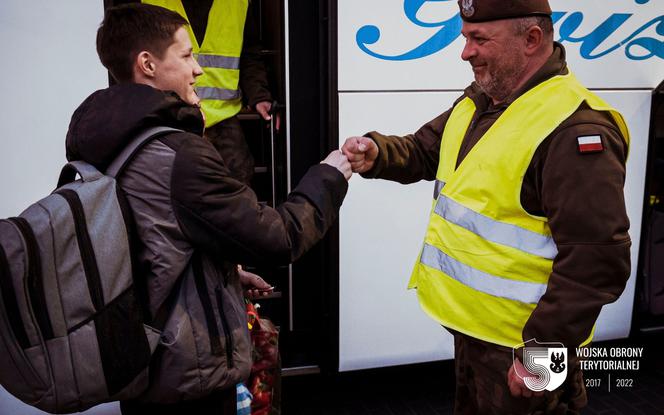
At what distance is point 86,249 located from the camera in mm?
1141

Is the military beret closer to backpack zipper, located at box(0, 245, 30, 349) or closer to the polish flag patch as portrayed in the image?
the polish flag patch

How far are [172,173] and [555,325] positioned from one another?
982 millimetres

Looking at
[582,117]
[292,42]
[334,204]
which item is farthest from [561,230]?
[292,42]

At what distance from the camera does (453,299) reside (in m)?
1.61

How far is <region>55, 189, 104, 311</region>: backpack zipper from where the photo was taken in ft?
3.73

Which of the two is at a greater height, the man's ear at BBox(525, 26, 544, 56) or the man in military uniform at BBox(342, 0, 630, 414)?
the man's ear at BBox(525, 26, 544, 56)

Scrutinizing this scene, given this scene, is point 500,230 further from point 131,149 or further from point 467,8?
point 131,149

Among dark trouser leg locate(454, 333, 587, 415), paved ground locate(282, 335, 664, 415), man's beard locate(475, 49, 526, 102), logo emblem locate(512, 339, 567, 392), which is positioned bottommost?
paved ground locate(282, 335, 664, 415)

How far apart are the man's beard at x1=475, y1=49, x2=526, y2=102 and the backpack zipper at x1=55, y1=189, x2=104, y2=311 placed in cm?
114

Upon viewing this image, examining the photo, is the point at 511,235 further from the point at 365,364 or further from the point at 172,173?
the point at 365,364

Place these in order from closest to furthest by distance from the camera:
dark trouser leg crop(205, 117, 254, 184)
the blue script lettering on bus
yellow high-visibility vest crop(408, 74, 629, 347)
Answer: yellow high-visibility vest crop(408, 74, 629, 347) < the blue script lettering on bus < dark trouser leg crop(205, 117, 254, 184)

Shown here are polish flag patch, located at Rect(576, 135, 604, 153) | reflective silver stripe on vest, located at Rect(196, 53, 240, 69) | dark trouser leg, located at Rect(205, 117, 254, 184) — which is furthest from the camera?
dark trouser leg, located at Rect(205, 117, 254, 184)

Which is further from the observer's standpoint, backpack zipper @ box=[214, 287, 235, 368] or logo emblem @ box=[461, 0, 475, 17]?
logo emblem @ box=[461, 0, 475, 17]

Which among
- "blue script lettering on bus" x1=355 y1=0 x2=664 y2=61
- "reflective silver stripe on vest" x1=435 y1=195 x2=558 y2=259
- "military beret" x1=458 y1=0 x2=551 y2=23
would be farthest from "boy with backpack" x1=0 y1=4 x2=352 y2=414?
"blue script lettering on bus" x1=355 y1=0 x2=664 y2=61
